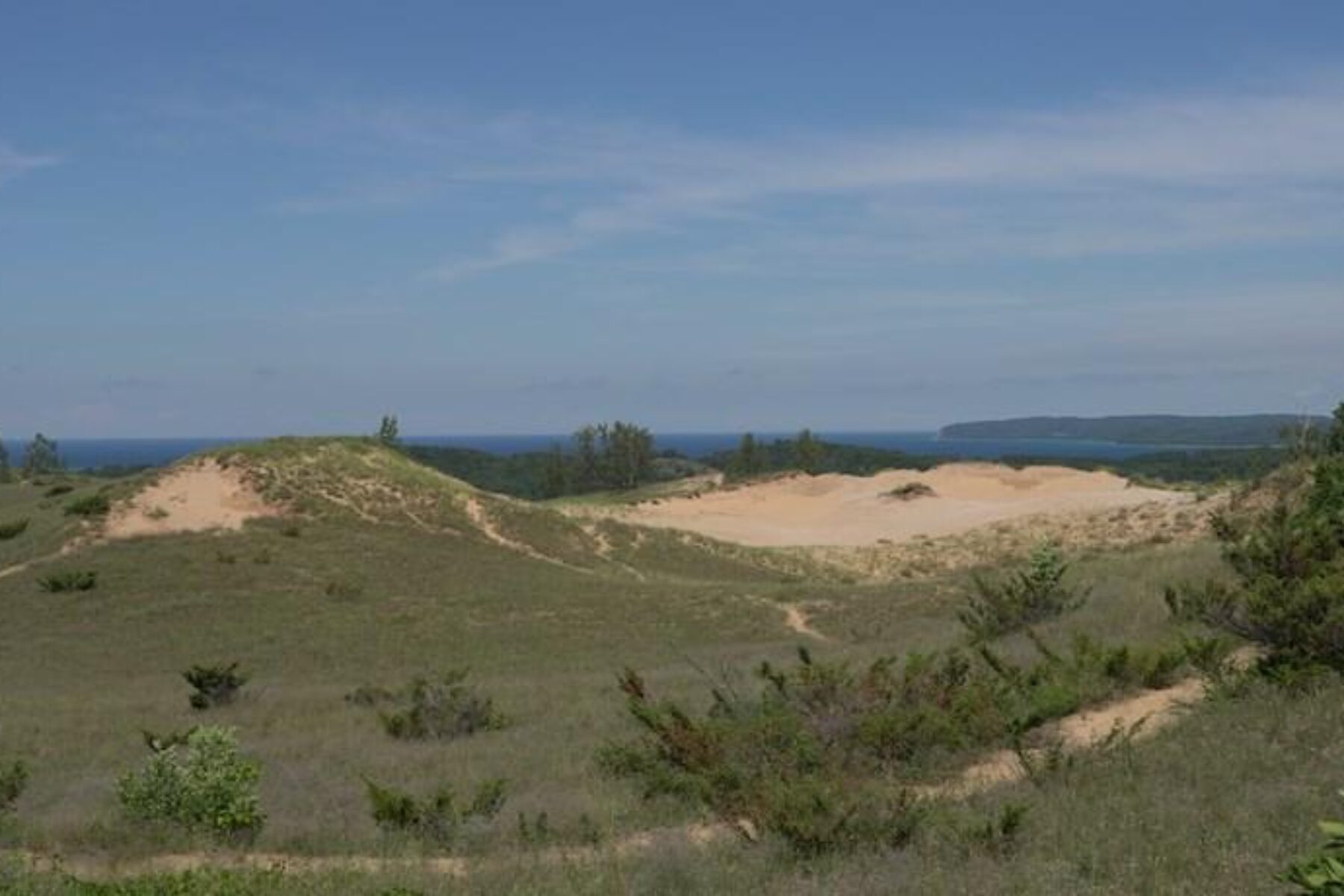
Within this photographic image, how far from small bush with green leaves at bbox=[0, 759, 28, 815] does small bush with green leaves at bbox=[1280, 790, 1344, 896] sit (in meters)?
12.1

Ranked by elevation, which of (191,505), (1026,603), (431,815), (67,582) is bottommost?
(67,582)

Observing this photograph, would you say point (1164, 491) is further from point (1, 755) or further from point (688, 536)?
point (1, 755)

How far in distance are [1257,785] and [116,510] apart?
39.0m

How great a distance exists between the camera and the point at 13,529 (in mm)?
40906

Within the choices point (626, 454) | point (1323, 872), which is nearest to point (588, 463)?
point (626, 454)

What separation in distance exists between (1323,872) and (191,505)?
Answer: 1615 inches

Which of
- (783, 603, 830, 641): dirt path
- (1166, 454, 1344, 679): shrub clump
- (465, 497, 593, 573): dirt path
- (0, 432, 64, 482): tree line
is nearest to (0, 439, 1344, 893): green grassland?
(465, 497, 593, 573): dirt path

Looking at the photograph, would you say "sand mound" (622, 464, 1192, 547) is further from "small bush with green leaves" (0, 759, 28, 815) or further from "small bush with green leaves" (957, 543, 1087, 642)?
"small bush with green leaves" (0, 759, 28, 815)

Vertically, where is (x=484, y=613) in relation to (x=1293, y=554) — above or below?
below

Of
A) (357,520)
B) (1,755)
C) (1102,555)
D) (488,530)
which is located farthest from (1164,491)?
(1,755)

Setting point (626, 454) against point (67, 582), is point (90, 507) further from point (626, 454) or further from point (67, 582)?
point (626, 454)

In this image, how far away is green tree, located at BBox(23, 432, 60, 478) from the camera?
101m

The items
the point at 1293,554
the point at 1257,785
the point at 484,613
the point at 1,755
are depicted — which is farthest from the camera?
the point at 484,613

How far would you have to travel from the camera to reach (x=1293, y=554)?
14438 millimetres
